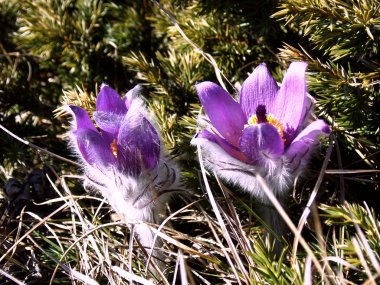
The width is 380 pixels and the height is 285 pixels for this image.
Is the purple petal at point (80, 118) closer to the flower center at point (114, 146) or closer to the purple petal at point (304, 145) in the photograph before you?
the flower center at point (114, 146)

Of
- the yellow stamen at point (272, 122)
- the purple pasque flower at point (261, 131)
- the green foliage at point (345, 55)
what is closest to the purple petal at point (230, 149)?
the purple pasque flower at point (261, 131)

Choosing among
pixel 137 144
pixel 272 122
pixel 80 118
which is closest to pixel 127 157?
pixel 137 144

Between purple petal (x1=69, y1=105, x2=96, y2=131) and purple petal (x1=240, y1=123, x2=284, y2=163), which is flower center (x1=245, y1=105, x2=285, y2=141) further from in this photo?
purple petal (x1=69, y1=105, x2=96, y2=131)

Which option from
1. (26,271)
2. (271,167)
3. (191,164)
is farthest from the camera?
(191,164)

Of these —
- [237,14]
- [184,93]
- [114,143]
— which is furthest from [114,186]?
[237,14]

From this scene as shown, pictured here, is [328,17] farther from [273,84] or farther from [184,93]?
[184,93]

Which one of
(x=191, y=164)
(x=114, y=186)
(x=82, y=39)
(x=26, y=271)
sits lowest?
(x=26, y=271)

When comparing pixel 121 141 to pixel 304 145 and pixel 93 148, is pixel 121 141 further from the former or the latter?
pixel 304 145
